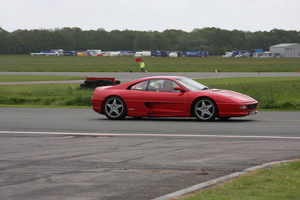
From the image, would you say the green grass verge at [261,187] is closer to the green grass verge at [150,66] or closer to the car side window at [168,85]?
the car side window at [168,85]

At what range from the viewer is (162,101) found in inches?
636

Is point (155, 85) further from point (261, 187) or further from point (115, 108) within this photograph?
point (261, 187)

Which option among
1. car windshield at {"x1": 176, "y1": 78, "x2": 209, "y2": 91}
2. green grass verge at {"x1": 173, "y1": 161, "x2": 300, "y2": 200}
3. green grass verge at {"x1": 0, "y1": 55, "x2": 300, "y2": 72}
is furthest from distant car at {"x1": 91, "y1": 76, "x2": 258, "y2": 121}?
green grass verge at {"x1": 0, "y1": 55, "x2": 300, "y2": 72}

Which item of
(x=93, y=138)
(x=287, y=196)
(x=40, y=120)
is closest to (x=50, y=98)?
(x=40, y=120)

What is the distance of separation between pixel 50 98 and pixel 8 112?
5447mm

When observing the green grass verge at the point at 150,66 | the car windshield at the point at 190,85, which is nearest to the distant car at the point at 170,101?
the car windshield at the point at 190,85

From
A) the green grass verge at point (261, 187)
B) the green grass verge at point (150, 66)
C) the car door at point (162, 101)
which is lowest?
the green grass verge at point (150, 66)

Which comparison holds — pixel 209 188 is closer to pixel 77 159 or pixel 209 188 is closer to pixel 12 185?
pixel 12 185

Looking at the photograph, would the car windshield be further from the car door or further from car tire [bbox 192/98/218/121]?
car tire [bbox 192/98/218/121]

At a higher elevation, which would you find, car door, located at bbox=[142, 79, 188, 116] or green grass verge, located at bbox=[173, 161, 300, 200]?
car door, located at bbox=[142, 79, 188, 116]

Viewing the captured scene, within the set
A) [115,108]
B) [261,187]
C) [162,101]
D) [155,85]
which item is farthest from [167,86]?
[261,187]

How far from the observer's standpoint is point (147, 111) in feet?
53.5

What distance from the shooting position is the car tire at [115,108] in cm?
1656

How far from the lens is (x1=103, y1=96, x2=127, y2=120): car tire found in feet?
54.3
